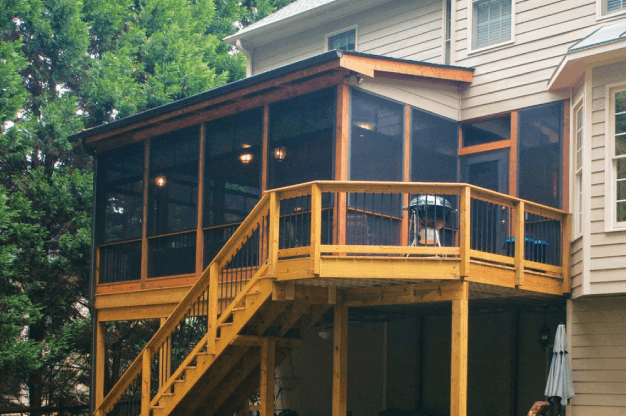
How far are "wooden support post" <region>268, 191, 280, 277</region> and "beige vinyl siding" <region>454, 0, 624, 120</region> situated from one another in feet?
14.9

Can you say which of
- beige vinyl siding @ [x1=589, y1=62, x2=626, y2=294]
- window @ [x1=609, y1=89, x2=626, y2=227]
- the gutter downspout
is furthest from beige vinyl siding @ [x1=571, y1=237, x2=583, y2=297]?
the gutter downspout

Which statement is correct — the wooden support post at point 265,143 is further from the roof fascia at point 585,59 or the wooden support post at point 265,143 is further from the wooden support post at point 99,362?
the wooden support post at point 99,362

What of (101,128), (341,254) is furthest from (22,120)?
(341,254)

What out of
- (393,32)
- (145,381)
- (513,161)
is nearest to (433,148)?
(513,161)

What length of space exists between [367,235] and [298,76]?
8.07 ft

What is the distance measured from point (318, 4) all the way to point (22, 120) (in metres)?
8.18

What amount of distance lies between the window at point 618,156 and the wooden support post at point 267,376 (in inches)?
195

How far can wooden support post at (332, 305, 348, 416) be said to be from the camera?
1095 centimetres

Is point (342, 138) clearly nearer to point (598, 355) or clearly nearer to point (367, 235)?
point (367, 235)

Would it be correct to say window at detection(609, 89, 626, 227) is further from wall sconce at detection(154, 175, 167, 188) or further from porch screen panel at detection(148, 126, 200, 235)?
wall sconce at detection(154, 175, 167, 188)

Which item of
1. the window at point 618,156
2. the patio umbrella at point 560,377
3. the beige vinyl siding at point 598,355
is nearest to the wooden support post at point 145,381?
the patio umbrella at point 560,377

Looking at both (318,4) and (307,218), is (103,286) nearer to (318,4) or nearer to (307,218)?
(307,218)

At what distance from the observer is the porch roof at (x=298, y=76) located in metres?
11.1

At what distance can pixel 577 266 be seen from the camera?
11.0 meters
